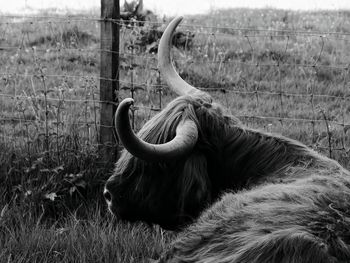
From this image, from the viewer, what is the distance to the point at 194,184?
12.0 ft

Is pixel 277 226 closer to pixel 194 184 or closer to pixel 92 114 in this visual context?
pixel 194 184

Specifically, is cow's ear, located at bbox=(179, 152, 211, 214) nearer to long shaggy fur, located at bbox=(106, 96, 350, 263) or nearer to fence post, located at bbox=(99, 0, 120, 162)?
long shaggy fur, located at bbox=(106, 96, 350, 263)

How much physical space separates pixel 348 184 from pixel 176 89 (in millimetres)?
1247

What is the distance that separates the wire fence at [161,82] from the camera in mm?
5508

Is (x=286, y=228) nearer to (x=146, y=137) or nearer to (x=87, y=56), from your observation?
(x=146, y=137)

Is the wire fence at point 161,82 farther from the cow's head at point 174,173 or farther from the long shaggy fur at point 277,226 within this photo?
the long shaggy fur at point 277,226

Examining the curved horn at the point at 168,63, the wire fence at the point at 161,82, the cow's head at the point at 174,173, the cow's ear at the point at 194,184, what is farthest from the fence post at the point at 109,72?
the cow's ear at the point at 194,184

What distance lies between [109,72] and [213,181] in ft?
5.89

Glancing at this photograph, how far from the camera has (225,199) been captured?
3.37 meters

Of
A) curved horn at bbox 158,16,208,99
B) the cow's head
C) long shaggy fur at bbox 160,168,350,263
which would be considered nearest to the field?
the cow's head

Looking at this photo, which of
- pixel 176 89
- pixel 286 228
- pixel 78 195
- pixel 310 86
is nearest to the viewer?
pixel 286 228

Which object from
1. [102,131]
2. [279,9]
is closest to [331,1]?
[279,9]

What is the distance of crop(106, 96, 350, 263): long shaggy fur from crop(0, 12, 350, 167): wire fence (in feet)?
4.57

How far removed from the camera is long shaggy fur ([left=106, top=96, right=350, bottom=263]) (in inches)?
121
